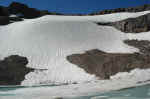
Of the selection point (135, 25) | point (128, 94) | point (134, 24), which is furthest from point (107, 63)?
point (134, 24)

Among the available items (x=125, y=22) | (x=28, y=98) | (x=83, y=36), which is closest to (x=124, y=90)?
(x=28, y=98)

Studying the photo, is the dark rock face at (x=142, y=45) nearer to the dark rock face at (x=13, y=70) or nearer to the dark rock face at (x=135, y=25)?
the dark rock face at (x=135, y=25)

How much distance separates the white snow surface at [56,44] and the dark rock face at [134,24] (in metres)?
1.12

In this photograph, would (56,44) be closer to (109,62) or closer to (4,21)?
(109,62)

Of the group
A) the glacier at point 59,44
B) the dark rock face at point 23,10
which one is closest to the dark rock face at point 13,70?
the glacier at point 59,44

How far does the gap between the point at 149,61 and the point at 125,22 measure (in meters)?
13.8

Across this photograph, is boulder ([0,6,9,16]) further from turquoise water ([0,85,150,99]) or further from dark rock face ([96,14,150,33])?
turquoise water ([0,85,150,99])

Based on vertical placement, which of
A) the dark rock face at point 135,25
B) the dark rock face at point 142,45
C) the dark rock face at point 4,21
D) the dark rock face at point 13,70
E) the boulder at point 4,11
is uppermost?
the boulder at point 4,11

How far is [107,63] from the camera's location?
15008mm

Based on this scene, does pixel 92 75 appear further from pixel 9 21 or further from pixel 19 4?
pixel 19 4

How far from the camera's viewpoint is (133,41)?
21.5 metres

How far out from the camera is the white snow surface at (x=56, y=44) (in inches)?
597

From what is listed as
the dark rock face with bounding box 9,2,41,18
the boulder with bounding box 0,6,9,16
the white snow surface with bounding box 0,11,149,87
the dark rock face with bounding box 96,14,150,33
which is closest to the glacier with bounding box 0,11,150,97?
the white snow surface with bounding box 0,11,149,87

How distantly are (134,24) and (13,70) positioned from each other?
17.7m
